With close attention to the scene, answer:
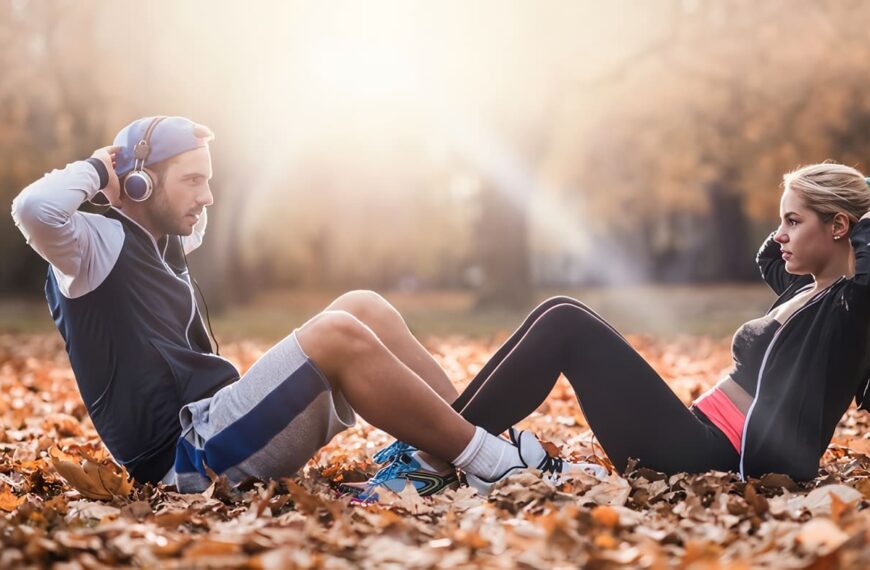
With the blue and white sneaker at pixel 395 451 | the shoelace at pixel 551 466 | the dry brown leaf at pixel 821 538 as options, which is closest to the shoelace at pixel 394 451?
the blue and white sneaker at pixel 395 451

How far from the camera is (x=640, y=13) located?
48.2ft

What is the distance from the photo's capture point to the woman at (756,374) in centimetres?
324

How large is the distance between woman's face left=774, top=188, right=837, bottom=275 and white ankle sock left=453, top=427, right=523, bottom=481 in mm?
1287

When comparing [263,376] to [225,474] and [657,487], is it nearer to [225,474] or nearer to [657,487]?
[225,474]

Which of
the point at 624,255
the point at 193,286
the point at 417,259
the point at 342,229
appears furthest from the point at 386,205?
the point at 193,286

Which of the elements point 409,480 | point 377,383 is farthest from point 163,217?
point 409,480

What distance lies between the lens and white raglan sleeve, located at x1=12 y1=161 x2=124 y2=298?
319cm

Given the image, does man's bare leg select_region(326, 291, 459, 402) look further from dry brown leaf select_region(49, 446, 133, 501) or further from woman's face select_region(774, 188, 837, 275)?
woman's face select_region(774, 188, 837, 275)

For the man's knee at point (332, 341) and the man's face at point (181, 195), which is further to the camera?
the man's face at point (181, 195)

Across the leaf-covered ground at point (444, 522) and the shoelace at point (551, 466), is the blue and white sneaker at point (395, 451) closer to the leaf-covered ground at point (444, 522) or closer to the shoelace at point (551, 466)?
the leaf-covered ground at point (444, 522)

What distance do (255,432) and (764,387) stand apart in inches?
70.1

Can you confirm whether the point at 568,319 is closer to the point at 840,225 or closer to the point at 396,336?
the point at 396,336

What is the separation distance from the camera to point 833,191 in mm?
3414

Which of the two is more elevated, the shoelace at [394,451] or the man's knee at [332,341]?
the man's knee at [332,341]
